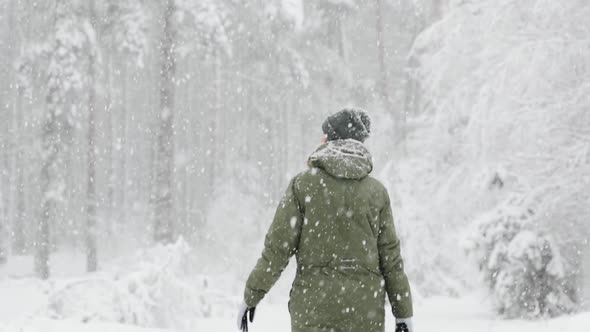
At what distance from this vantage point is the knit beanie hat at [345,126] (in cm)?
401

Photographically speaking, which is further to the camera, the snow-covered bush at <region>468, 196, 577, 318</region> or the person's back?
the snow-covered bush at <region>468, 196, 577, 318</region>

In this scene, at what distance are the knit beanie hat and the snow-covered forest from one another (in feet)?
13.4

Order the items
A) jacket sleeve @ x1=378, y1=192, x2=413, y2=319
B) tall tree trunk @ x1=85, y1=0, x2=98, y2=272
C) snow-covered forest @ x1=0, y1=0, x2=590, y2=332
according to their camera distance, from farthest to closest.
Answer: tall tree trunk @ x1=85, y1=0, x2=98, y2=272 < snow-covered forest @ x1=0, y1=0, x2=590, y2=332 < jacket sleeve @ x1=378, y1=192, x2=413, y2=319

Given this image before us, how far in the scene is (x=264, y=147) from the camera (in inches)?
1347

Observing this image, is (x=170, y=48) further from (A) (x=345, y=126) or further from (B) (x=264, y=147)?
(A) (x=345, y=126)

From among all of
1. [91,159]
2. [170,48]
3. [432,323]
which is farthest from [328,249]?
[91,159]

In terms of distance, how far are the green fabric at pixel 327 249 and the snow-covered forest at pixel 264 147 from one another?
14.4 feet

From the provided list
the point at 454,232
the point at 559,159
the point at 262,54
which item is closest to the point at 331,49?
the point at 262,54

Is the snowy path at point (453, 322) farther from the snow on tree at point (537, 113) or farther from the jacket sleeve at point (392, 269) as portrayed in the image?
the jacket sleeve at point (392, 269)

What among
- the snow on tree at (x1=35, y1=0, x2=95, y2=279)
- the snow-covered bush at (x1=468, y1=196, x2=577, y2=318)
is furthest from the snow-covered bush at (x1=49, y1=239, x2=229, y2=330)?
the snow on tree at (x1=35, y1=0, x2=95, y2=279)

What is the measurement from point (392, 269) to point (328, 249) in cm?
41

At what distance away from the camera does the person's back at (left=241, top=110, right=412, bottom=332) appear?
12.3 ft

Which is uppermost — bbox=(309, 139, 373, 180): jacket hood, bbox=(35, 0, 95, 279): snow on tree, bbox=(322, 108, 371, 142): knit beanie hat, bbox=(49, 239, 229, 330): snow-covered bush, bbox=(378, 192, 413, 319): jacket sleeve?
bbox=(35, 0, 95, 279): snow on tree

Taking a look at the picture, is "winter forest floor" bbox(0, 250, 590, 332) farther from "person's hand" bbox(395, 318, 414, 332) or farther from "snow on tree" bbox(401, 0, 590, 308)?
"person's hand" bbox(395, 318, 414, 332)
